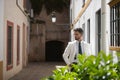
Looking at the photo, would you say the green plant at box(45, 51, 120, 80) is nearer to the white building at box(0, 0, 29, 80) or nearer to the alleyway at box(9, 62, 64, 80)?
the white building at box(0, 0, 29, 80)

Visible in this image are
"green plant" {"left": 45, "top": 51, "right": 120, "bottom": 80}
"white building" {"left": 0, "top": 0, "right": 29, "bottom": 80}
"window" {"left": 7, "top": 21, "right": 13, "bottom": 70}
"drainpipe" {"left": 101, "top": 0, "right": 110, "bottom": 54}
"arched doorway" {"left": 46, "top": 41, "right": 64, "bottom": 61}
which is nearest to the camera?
"green plant" {"left": 45, "top": 51, "right": 120, "bottom": 80}

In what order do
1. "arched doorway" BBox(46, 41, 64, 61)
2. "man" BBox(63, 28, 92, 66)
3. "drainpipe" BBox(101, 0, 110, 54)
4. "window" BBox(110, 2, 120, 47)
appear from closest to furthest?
1. "window" BBox(110, 2, 120, 47)
2. "man" BBox(63, 28, 92, 66)
3. "drainpipe" BBox(101, 0, 110, 54)
4. "arched doorway" BBox(46, 41, 64, 61)

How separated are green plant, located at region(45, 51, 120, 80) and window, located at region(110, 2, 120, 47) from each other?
4.50 metres

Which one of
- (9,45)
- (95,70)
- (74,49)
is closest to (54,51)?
(9,45)

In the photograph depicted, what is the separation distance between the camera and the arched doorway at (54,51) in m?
35.9

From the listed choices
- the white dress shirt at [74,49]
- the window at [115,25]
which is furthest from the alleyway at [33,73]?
the white dress shirt at [74,49]

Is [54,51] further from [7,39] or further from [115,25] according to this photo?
[115,25]

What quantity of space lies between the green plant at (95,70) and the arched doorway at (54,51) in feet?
105

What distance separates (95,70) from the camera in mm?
3506

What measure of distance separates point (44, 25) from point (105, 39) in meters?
23.7

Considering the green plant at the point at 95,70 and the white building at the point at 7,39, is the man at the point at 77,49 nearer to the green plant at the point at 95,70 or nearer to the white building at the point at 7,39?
the green plant at the point at 95,70

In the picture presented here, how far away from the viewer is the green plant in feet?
11.5

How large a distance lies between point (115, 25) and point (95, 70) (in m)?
5.12

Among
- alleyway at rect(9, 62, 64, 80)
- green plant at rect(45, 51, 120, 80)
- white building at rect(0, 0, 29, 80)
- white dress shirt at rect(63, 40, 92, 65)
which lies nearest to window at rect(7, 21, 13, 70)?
white building at rect(0, 0, 29, 80)
